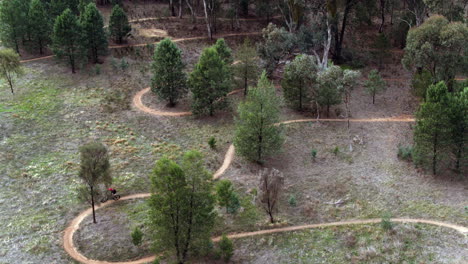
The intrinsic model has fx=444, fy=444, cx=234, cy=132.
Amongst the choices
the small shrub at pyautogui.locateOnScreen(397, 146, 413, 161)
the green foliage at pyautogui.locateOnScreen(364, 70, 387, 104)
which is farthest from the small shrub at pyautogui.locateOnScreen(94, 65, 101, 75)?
the small shrub at pyautogui.locateOnScreen(397, 146, 413, 161)

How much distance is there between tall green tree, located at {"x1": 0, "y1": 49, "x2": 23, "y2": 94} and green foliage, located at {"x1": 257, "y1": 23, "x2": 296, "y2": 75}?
120 ft

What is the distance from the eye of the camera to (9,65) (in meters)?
63.4

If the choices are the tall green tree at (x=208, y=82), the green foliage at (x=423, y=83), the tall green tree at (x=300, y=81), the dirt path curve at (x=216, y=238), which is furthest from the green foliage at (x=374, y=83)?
the dirt path curve at (x=216, y=238)

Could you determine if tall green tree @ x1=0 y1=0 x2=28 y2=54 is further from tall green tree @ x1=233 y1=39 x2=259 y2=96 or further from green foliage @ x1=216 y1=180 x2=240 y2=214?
green foliage @ x1=216 y1=180 x2=240 y2=214

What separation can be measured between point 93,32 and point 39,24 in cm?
922

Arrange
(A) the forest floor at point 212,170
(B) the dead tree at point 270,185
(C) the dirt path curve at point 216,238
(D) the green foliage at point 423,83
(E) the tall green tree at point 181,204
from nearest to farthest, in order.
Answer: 1. (E) the tall green tree at point 181,204
2. (C) the dirt path curve at point 216,238
3. (A) the forest floor at point 212,170
4. (B) the dead tree at point 270,185
5. (D) the green foliage at point 423,83

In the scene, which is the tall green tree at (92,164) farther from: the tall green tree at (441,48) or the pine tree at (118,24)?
the tall green tree at (441,48)

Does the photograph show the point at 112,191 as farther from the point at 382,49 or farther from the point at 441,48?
the point at 382,49

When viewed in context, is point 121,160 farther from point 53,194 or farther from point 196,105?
point 196,105

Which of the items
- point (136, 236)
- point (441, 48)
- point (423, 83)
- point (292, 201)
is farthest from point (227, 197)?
point (441, 48)

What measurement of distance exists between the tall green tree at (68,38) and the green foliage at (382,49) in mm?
49880

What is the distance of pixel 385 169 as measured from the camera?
53.7 meters

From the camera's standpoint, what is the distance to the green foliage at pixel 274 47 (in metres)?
71.6

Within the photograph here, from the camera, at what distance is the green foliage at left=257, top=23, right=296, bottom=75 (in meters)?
71.6
